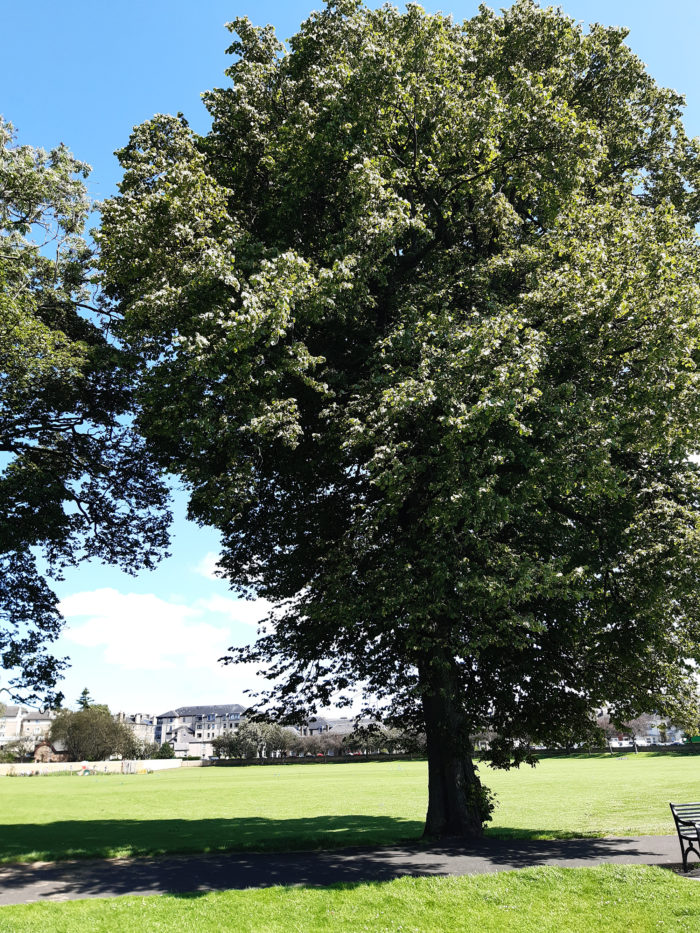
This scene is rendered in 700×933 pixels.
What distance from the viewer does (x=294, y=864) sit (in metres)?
13.4

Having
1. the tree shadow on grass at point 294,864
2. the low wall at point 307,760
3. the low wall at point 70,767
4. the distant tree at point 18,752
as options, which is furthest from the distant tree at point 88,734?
the tree shadow on grass at point 294,864

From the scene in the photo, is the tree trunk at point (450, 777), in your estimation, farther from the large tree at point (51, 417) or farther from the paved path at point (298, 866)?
the large tree at point (51, 417)

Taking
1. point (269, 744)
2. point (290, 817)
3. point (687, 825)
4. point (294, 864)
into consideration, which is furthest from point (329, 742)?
point (687, 825)

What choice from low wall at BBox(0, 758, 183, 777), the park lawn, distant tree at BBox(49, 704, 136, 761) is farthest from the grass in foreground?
distant tree at BBox(49, 704, 136, 761)

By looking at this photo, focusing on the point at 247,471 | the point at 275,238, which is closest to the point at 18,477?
the point at 247,471

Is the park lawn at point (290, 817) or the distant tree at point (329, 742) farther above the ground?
the park lawn at point (290, 817)

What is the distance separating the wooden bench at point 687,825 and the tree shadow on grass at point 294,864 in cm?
93

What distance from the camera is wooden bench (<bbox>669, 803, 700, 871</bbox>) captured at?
1177cm

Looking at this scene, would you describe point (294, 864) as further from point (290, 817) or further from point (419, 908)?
point (290, 817)

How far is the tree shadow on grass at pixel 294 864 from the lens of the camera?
11.6m

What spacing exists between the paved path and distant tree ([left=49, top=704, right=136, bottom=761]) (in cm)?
10639

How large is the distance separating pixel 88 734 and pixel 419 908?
376 ft

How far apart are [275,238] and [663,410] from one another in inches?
409

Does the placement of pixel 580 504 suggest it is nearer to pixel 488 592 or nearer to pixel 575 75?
pixel 488 592
